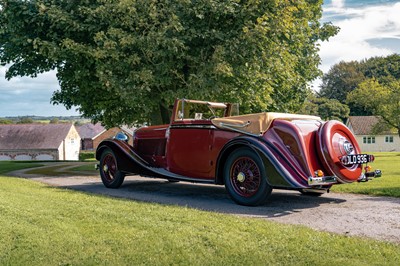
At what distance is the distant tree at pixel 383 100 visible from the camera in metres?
45.2

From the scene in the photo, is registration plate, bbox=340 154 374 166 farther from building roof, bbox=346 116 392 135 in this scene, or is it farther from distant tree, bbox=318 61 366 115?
distant tree, bbox=318 61 366 115

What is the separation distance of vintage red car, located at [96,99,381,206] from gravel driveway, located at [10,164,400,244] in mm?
359

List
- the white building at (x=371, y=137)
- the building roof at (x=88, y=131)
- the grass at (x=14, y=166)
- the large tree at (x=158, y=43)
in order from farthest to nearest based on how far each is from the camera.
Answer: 1. the building roof at (x=88, y=131)
2. the white building at (x=371, y=137)
3. the grass at (x=14, y=166)
4. the large tree at (x=158, y=43)

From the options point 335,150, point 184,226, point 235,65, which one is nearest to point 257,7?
point 235,65

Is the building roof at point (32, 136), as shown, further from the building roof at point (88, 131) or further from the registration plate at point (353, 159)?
the registration plate at point (353, 159)

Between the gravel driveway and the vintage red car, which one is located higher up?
the vintage red car

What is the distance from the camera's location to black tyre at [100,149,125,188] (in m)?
10.6

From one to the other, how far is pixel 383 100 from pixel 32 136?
49.2 meters

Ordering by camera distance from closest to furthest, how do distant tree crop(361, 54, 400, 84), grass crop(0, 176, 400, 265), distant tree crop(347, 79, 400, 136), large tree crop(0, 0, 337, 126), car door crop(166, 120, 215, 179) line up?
grass crop(0, 176, 400, 265) → car door crop(166, 120, 215, 179) → large tree crop(0, 0, 337, 126) → distant tree crop(347, 79, 400, 136) → distant tree crop(361, 54, 400, 84)

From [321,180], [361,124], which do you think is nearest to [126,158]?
[321,180]

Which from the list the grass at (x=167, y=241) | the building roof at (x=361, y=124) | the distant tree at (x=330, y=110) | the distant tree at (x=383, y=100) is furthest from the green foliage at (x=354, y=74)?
the grass at (x=167, y=241)

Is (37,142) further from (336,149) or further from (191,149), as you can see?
(336,149)

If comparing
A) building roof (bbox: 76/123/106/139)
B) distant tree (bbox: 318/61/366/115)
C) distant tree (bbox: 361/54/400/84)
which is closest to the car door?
building roof (bbox: 76/123/106/139)

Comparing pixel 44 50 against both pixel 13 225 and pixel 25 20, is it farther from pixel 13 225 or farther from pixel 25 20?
pixel 13 225
